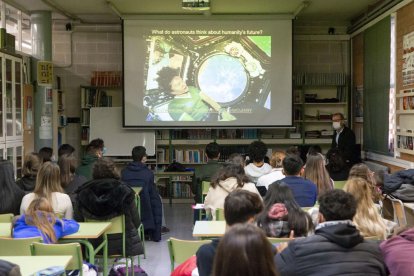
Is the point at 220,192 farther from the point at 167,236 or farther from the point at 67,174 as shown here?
the point at 167,236

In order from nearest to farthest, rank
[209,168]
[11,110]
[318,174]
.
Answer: [318,174] → [209,168] → [11,110]

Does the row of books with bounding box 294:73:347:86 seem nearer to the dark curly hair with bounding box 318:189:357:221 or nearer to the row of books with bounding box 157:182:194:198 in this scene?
the row of books with bounding box 157:182:194:198

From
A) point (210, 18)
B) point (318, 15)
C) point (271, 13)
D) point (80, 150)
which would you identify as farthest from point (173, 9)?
point (80, 150)

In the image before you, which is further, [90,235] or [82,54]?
[82,54]

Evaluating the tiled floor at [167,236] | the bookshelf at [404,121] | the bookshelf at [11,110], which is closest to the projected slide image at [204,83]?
the tiled floor at [167,236]

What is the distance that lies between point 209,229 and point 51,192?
136cm

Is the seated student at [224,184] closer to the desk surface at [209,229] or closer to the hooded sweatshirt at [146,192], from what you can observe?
the desk surface at [209,229]

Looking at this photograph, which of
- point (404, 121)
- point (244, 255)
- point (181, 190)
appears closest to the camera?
point (244, 255)

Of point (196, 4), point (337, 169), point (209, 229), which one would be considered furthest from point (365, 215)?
point (196, 4)

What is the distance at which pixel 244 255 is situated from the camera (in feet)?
5.86

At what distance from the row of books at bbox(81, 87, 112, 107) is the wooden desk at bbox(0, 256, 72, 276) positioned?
702cm

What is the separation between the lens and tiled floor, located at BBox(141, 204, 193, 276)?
543 centimetres

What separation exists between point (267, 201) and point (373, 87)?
5.97 m

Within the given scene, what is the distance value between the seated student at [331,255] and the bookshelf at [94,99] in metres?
7.86
